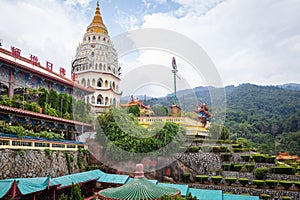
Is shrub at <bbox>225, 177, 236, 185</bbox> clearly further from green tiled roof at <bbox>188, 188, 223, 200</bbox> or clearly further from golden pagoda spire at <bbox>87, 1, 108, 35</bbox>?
golden pagoda spire at <bbox>87, 1, 108, 35</bbox>

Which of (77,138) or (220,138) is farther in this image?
(220,138)

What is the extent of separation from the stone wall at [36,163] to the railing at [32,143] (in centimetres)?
24

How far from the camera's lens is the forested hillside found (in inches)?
1898

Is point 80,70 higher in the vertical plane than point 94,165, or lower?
higher

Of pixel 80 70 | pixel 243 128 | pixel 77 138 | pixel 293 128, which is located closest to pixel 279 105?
pixel 293 128

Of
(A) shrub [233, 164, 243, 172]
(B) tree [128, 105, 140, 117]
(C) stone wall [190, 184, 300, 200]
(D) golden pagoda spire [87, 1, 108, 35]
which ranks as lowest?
(C) stone wall [190, 184, 300, 200]

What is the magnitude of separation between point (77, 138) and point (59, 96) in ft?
14.4

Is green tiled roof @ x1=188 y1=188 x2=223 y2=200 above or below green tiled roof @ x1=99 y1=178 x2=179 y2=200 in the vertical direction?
below

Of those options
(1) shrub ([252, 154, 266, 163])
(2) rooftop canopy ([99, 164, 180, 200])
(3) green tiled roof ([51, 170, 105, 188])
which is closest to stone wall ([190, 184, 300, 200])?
(1) shrub ([252, 154, 266, 163])

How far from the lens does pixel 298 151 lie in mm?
44594

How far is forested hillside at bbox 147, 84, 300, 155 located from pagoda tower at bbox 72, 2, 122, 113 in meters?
13.4

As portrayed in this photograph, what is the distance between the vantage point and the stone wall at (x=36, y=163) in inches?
480

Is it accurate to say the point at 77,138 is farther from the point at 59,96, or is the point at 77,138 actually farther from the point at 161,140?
the point at 161,140

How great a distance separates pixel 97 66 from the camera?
3459 cm
